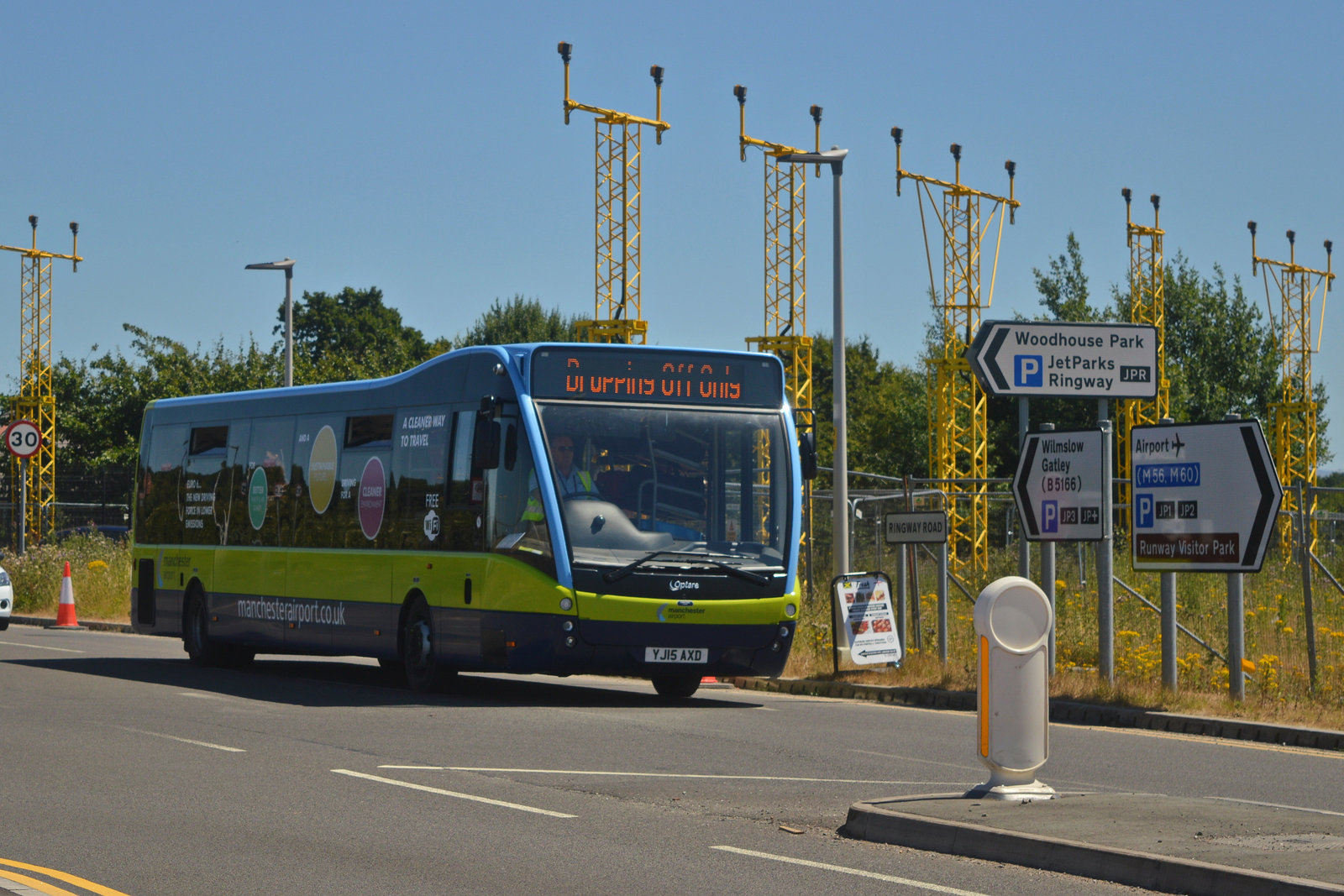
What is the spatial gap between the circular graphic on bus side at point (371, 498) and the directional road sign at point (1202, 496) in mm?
7368

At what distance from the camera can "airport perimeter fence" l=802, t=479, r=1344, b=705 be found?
56.1ft

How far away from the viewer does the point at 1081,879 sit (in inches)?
311

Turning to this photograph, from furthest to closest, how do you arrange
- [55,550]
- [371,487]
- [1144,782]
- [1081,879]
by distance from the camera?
[55,550]
[371,487]
[1144,782]
[1081,879]

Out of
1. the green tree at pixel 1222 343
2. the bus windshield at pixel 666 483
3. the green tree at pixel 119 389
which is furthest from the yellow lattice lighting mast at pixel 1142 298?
the bus windshield at pixel 666 483

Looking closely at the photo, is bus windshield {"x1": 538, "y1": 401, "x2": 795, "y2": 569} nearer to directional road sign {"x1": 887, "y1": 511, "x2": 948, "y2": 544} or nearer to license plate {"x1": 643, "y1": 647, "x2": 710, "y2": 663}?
license plate {"x1": 643, "y1": 647, "x2": 710, "y2": 663}

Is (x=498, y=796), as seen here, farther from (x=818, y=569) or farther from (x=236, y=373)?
(x=236, y=373)

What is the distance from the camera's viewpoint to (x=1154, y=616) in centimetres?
2355

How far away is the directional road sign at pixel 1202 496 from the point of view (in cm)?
1598

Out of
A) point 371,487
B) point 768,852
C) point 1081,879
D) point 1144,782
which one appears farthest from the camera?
point 371,487

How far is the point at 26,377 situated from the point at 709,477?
4301 centimetres

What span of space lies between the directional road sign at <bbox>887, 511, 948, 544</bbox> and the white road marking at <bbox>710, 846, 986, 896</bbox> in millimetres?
10355

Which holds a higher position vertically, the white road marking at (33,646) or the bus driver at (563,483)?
the bus driver at (563,483)

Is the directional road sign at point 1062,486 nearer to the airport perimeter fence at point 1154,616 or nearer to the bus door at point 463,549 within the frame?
the airport perimeter fence at point 1154,616

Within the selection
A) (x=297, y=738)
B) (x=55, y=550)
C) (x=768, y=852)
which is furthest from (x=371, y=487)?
(x=55, y=550)
